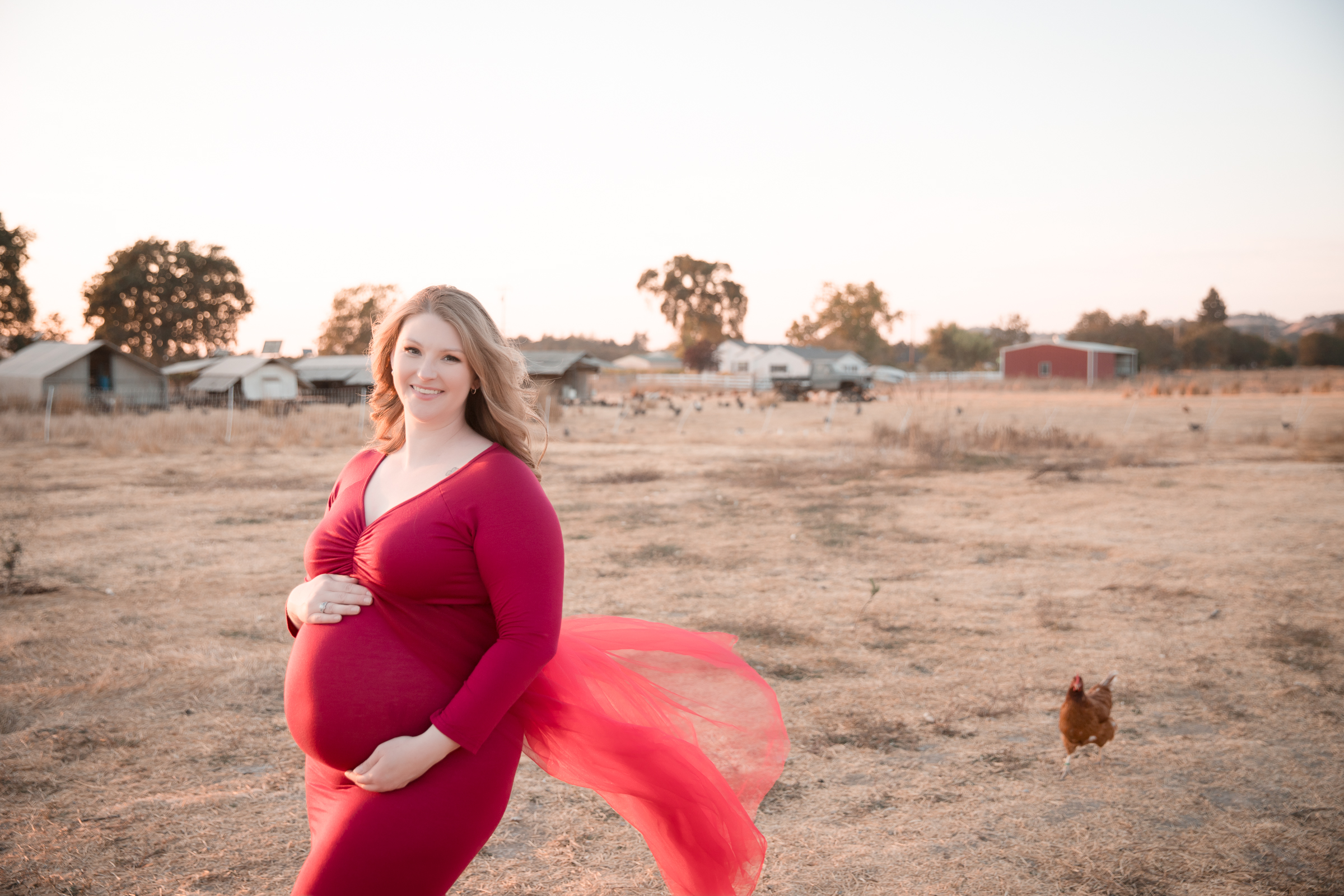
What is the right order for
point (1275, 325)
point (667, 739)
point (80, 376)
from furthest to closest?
point (1275, 325) → point (80, 376) → point (667, 739)

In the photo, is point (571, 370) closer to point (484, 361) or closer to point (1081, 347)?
point (484, 361)

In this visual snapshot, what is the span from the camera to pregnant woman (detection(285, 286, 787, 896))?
1548 mm

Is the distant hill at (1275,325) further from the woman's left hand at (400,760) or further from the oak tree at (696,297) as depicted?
the woman's left hand at (400,760)

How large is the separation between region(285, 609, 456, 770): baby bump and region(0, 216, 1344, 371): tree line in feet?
109

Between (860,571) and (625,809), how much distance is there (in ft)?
18.0

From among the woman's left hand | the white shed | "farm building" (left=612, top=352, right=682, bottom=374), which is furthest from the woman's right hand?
"farm building" (left=612, top=352, right=682, bottom=374)

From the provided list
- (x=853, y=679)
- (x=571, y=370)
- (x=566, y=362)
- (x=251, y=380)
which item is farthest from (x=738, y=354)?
(x=853, y=679)

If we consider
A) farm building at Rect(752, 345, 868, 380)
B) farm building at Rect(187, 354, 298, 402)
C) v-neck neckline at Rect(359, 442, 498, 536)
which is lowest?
v-neck neckline at Rect(359, 442, 498, 536)

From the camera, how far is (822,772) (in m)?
3.66

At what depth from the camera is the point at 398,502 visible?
1702 millimetres

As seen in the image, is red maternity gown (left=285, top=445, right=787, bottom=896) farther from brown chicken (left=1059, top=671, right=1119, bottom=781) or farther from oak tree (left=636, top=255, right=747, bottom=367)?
oak tree (left=636, top=255, right=747, bottom=367)

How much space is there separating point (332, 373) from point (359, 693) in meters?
47.2

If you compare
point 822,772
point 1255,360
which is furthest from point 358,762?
point 1255,360

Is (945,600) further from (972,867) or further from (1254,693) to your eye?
(972,867)
